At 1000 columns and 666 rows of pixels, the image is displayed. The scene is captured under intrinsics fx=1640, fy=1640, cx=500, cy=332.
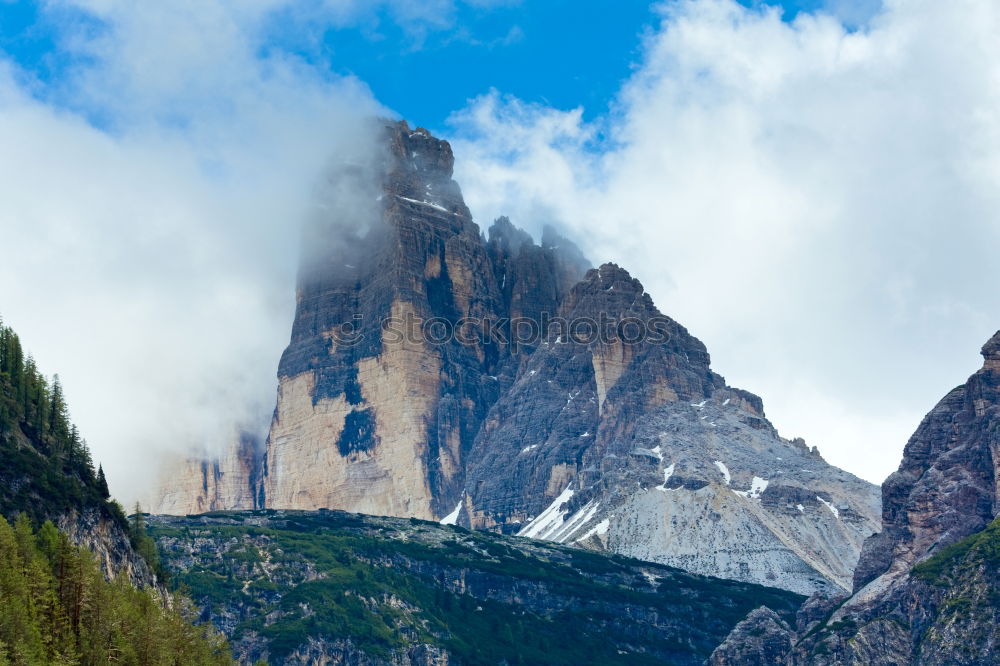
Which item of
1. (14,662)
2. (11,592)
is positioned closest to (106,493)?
(11,592)

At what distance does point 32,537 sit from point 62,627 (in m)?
13.0

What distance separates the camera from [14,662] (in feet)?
396

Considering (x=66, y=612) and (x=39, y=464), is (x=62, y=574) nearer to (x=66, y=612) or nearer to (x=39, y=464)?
(x=66, y=612)

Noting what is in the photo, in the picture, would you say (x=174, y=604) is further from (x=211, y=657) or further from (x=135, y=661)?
(x=135, y=661)

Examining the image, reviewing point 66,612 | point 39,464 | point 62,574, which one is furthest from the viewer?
point 39,464

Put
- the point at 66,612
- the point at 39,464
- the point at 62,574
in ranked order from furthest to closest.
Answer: the point at 39,464, the point at 62,574, the point at 66,612

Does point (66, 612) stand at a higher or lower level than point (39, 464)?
lower

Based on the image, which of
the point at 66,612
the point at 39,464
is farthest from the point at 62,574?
the point at 39,464

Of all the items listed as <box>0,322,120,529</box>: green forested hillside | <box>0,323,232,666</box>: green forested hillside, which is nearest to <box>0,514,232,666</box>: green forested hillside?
<box>0,323,232,666</box>: green forested hillside

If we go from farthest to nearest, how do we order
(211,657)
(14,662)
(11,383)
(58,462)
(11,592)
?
(11,383)
(58,462)
(211,657)
(11,592)
(14,662)

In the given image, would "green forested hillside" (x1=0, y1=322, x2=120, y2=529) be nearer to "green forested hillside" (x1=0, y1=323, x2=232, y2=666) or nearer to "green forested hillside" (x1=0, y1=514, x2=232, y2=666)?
"green forested hillside" (x1=0, y1=323, x2=232, y2=666)

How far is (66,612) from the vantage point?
14175cm

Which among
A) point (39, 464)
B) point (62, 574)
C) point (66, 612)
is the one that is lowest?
point (66, 612)

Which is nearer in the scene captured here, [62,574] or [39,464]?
[62,574]
